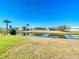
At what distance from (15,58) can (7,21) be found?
37353 millimetres

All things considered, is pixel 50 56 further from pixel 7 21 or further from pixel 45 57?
pixel 7 21

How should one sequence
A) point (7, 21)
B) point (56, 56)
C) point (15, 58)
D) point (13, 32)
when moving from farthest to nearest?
point (7, 21), point (13, 32), point (56, 56), point (15, 58)

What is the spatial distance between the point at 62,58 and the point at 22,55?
2.38m

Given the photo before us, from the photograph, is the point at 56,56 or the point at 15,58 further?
the point at 56,56

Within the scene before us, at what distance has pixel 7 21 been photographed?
43.9 m

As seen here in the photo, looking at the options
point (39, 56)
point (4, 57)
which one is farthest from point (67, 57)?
point (4, 57)

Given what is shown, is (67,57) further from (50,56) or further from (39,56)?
(39,56)

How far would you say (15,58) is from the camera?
786 centimetres

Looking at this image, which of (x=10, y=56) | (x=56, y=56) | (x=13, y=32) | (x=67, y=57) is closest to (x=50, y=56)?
(x=56, y=56)

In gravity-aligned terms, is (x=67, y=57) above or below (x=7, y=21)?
below

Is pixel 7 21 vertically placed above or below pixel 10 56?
above

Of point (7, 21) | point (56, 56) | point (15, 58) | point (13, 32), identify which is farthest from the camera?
point (7, 21)

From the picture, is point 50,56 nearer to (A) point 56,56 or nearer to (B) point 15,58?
(A) point 56,56

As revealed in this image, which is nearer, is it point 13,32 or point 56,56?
point 56,56
